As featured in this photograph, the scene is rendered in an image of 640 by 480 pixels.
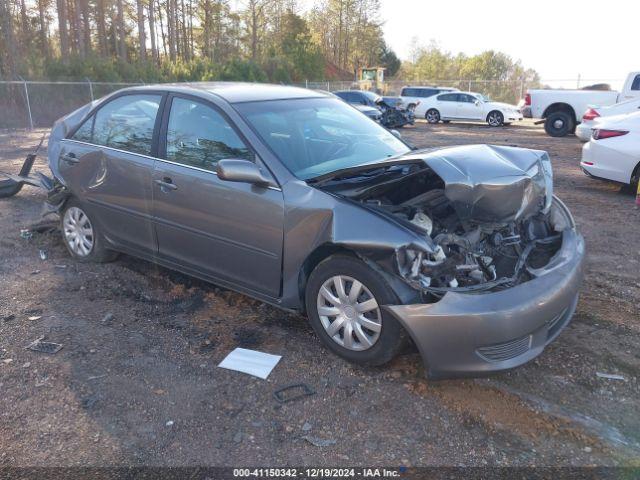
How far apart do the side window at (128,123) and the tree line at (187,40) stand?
23.0 meters

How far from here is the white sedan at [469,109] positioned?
2328 cm

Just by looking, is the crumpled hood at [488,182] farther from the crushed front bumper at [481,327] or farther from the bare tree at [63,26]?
the bare tree at [63,26]

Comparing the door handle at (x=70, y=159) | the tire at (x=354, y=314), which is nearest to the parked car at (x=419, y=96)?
the door handle at (x=70, y=159)

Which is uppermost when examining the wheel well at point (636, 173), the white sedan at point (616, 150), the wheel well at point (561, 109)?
the wheel well at point (561, 109)

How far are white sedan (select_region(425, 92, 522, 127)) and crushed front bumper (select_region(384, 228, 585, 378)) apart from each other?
21.9 meters

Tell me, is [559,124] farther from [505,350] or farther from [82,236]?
[505,350]

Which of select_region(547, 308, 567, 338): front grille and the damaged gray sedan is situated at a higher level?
the damaged gray sedan

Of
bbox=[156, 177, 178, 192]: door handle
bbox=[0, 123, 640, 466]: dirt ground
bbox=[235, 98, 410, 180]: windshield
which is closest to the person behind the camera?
bbox=[0, 123, 640, 466]: dirt ground

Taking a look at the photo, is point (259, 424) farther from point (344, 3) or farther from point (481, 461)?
point (344, 3)

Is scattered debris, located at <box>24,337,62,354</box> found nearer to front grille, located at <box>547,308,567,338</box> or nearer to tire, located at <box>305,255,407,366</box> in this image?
tire, located at <box>305,255,407,366</box>

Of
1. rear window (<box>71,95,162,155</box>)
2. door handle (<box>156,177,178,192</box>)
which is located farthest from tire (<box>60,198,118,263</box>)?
door handle (<box>156,177,178,192</box>)

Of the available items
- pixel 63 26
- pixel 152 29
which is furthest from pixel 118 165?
pixel 152 29

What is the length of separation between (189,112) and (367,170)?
1564 mm

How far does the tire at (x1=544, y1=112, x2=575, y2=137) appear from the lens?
18.3 metres
